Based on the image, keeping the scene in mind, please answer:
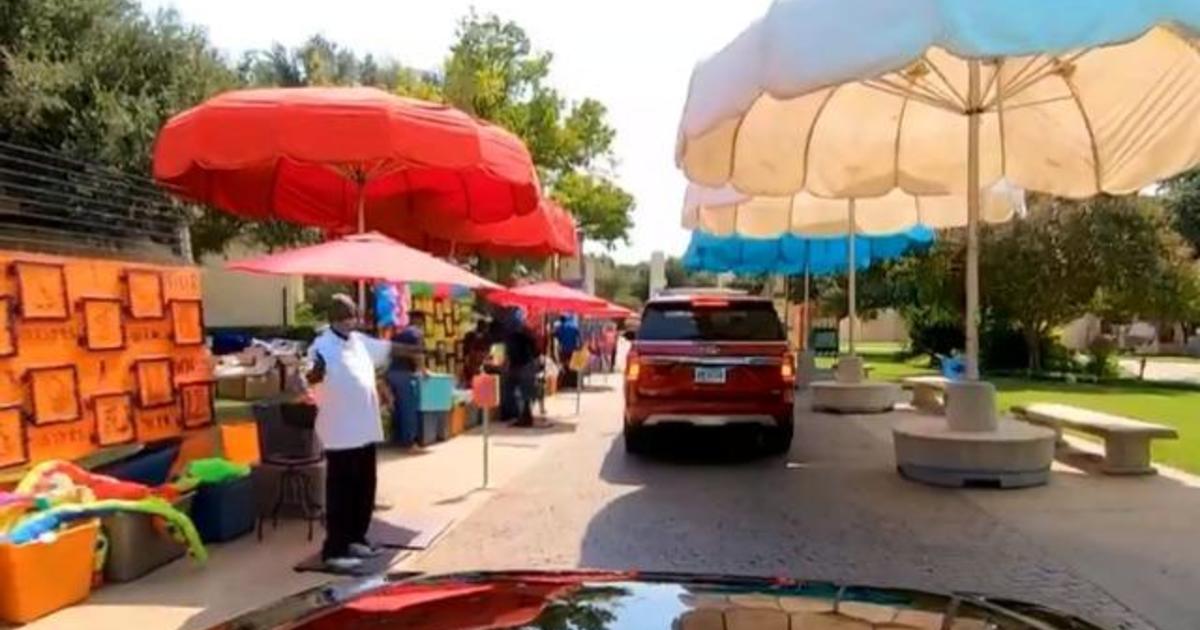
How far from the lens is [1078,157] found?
14.0 meters

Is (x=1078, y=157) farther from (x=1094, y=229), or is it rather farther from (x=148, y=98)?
(x=148, y=98)

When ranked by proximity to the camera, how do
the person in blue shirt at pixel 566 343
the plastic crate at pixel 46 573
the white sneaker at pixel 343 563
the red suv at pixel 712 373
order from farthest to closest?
1. the person in blue shirt at pixel 566 343
2. the red suv at pixel 712 373
3. the white sneaker at pixel 343 563
4. the plastic crate at pixel 46 573

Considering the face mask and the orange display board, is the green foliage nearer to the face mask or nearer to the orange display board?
the orange display board

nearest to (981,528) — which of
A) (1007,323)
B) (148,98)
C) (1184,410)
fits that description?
(1184,410)

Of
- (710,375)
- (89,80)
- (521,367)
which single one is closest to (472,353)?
(521,367)

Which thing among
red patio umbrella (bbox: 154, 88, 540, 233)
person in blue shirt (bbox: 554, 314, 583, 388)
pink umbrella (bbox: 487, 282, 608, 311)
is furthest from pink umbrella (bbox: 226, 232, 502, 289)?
person in blue shirt (bbox: 554, 314, 583, 388)

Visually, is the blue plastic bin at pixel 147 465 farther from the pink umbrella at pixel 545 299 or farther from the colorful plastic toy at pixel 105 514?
the pink umbrella at pixel 545 299

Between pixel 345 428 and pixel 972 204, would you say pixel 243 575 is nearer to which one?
pixel 345 428

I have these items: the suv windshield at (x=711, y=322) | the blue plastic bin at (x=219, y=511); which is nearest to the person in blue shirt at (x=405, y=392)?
the suv windshield at (x=711, y=322)

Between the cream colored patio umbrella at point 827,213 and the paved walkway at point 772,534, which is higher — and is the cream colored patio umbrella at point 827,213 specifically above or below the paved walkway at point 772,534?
above

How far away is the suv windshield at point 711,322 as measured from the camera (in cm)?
1279

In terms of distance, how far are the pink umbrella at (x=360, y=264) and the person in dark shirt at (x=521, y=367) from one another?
795 cm

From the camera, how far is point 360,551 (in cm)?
772

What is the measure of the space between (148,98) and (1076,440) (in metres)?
17.8
